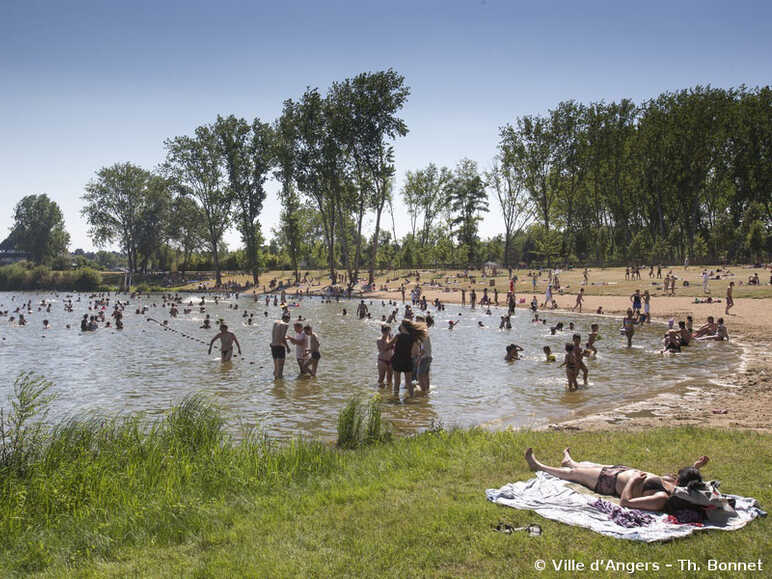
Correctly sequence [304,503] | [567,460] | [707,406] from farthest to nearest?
[707,406] < [567,460] < [304,503]

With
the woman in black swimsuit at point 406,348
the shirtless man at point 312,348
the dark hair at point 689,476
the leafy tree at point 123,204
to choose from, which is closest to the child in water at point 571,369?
the woman in black swimsuit at point 406,348

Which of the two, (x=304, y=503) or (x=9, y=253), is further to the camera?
(x=9, y=253)

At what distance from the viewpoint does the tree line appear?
62.8 metres

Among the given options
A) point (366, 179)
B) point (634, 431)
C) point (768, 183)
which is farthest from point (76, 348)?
Answer: point (768, 183)

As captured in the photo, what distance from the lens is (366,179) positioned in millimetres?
65625

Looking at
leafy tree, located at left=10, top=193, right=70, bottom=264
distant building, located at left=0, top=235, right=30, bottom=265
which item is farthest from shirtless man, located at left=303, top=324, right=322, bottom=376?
distant building, located at left=0, top=235, right=30, bottom=265

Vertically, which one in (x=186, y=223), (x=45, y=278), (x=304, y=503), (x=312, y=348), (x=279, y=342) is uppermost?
(x=186, y=223)

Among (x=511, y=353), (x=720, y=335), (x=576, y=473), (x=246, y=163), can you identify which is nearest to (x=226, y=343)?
(x=511, y=353)

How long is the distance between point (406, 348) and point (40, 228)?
13017 centimetres

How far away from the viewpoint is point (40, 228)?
389ft

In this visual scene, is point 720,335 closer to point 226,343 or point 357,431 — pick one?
point 357,431

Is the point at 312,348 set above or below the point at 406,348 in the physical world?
below

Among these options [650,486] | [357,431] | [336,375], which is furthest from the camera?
[336,375]

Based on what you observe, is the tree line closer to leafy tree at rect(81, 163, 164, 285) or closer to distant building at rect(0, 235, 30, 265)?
leafy tree at rect(81, 163, 164, 285)
